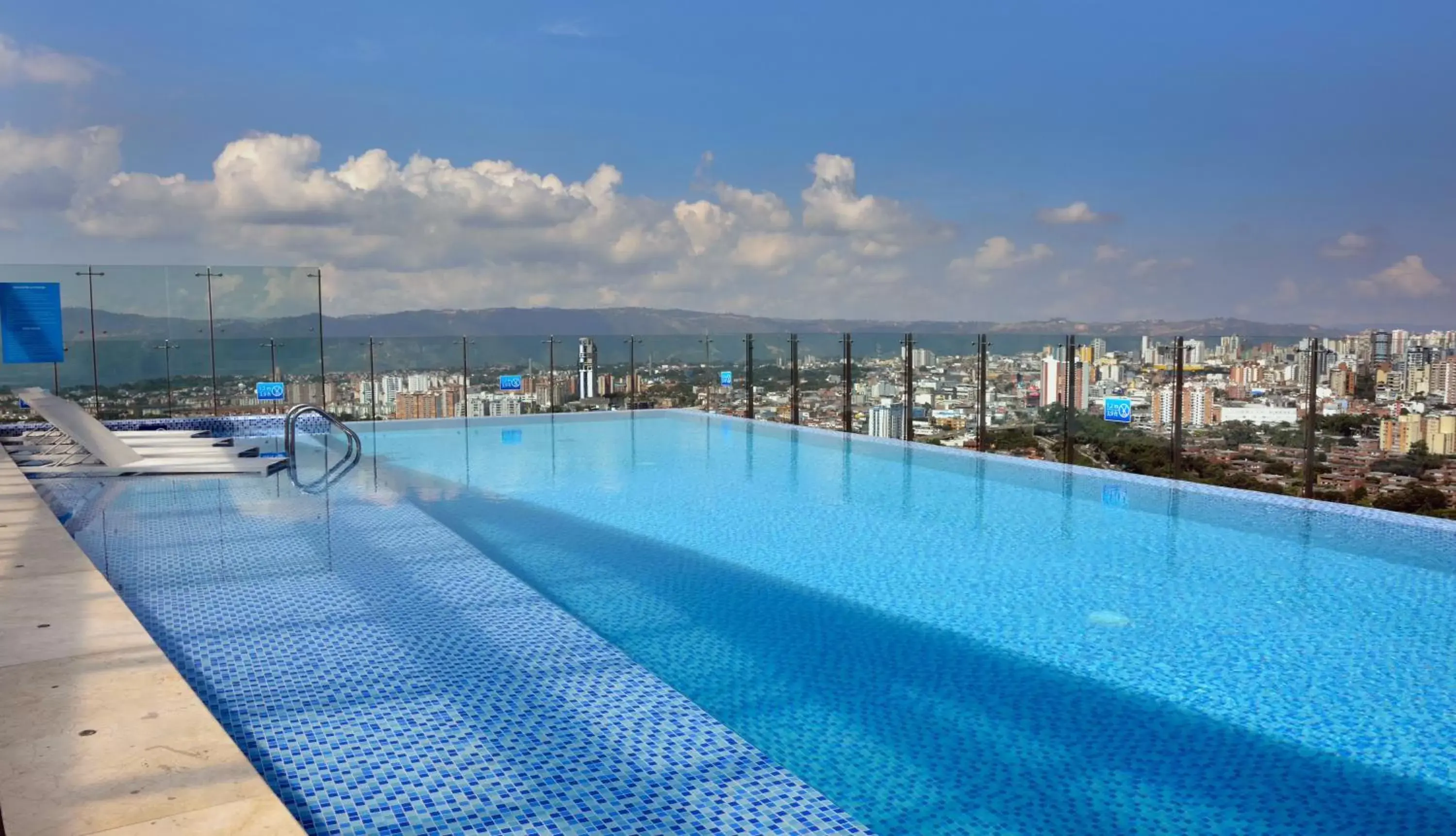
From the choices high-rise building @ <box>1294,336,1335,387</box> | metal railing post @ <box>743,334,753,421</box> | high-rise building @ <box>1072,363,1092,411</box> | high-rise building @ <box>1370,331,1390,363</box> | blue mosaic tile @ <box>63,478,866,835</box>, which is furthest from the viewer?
metal railing post @ <box>743,334,753,421</box>

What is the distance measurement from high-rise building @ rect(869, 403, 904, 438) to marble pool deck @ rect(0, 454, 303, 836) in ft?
25.4

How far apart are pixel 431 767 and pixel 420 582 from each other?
5.90ft

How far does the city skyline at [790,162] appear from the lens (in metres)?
13.6

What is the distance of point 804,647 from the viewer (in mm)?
3475

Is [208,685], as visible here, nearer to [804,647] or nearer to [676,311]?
[804,647]

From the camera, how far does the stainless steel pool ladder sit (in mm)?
6633

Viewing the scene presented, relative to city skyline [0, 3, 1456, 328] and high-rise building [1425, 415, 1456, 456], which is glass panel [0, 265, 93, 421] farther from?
high-rise building [1425, 415, 1456, 456]

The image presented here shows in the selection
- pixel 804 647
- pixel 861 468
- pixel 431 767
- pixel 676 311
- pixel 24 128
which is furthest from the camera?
pixel 676 311

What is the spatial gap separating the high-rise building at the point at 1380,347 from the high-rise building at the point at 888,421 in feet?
13.1

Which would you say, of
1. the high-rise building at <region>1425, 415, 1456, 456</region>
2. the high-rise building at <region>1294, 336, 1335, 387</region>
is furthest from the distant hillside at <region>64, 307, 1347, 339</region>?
the high-rise building at <region>1425, 415, 1456, 456</region>

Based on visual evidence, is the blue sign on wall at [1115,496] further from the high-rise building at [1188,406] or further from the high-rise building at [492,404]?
the high-rise building at [492,404]

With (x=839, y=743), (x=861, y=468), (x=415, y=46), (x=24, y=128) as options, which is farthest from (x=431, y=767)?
(x=415, y=46)

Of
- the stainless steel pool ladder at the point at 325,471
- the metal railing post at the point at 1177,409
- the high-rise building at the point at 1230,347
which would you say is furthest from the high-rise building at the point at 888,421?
the stainless steel pool ladder at the point at 325,471

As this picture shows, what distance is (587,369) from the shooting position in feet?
41.4
